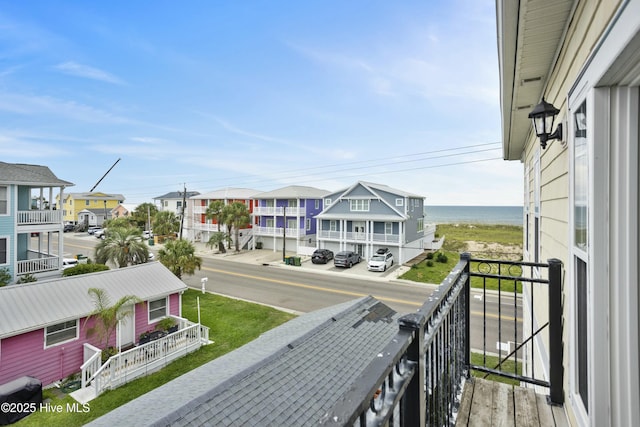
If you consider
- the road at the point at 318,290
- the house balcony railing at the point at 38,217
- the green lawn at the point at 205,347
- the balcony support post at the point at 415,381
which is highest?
the house balcony railing at the point at 38,217

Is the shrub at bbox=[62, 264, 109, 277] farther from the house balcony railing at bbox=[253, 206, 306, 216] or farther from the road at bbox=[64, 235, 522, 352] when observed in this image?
the house balcony railing at bbox=[253, 206, 306, 216]

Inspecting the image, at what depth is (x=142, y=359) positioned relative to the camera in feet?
28.3

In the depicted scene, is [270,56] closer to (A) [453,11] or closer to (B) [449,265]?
(A) [453,11]

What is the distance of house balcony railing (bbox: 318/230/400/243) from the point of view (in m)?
23.2

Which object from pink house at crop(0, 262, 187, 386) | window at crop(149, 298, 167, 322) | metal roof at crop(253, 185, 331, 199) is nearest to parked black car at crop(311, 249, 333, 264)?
metal roof at crop(253, 185, 331, 199)

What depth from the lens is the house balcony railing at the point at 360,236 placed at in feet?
76.2

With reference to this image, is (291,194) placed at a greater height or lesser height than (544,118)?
greater

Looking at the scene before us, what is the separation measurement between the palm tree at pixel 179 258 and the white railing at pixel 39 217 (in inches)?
208

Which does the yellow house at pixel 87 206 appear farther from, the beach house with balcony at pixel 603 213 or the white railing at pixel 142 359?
the beach house with balcony at pixel 603 213

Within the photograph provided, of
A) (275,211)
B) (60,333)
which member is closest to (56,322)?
(60,333)

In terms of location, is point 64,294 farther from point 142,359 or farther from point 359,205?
point 359,205

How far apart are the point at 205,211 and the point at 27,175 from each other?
59.2 ft

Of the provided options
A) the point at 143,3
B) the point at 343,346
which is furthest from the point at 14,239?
the point at 343,346

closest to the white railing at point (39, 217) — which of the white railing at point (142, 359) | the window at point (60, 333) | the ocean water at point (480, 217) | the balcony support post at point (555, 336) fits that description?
the window at point (60, 333)
